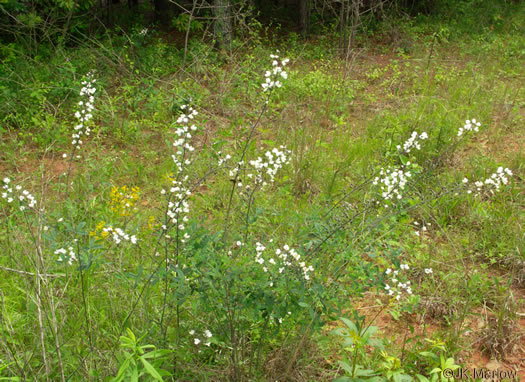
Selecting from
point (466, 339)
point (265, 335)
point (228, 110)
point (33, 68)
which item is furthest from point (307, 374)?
point (33, 68)

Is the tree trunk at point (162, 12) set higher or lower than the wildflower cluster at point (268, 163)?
lower

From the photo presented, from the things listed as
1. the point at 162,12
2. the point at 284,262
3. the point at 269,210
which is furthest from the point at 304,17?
the point at 284,262

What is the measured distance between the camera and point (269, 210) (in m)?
3.68

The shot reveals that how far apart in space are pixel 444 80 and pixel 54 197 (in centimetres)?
517

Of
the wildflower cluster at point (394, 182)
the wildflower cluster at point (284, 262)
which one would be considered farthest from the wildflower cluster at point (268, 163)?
the wildflower cluster at point (394, 182)

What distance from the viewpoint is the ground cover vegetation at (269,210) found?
216 centimetres

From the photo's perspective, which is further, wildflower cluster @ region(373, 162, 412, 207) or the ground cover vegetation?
wildflower cluster @ region(373, 162, 412, 207)

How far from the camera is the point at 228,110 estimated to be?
584 cm

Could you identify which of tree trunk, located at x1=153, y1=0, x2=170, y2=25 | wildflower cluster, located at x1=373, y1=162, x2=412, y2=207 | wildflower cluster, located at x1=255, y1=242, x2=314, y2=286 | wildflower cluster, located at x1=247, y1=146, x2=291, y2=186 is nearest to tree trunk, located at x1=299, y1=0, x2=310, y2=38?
tree trunk, located at x1=153, y1=0, x2=170, y2=25

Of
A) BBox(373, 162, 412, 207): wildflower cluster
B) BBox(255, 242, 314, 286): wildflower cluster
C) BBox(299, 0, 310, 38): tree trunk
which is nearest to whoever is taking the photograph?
BBox(255, 242, 314, 286): wildflower cluster

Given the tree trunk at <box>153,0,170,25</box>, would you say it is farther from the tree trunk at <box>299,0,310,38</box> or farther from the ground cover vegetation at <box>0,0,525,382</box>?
the tree trunk at <box>299,0,310,38</box>

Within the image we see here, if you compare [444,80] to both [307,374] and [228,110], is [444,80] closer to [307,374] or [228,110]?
[228,110]

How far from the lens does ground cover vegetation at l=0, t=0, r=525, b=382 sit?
216 centimetres

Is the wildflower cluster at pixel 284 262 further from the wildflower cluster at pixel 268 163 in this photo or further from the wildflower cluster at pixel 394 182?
the wildflower cluster at pixel 394 182
